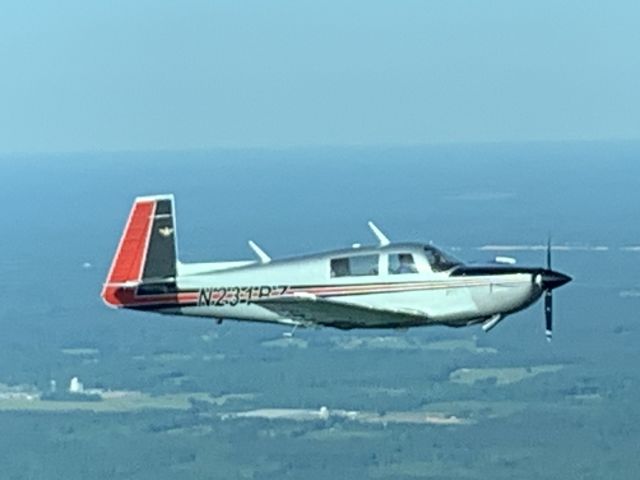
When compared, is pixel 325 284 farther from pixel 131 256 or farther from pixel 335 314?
pixel 131 256

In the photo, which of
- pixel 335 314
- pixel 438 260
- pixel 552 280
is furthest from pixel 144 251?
pixel 552 280

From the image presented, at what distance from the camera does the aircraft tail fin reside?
27.1 metres

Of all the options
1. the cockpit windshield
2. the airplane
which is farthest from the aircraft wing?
the cockpit windshield

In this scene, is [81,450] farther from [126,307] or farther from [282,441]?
[126,307]

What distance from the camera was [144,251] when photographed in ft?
90.3

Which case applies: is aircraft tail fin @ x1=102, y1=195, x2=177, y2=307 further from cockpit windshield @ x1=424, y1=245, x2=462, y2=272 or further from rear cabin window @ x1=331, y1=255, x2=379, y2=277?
cockpit windshield @ x1=424, y1=245, x2=462, y2=272

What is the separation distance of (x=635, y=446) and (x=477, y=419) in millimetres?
10479

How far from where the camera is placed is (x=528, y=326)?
6973 inches

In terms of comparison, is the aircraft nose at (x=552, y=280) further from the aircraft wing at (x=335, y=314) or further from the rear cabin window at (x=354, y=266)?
the rear cabin window at (x=354, y=266)

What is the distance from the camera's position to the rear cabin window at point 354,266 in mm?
27266

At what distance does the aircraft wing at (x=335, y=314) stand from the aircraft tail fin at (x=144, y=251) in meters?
1.48

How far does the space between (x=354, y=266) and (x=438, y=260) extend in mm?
1224

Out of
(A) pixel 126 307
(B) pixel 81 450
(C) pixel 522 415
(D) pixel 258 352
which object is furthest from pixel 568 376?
(A) pixel 126 307

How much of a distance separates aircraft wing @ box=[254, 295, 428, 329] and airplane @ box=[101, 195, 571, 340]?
0.01m
